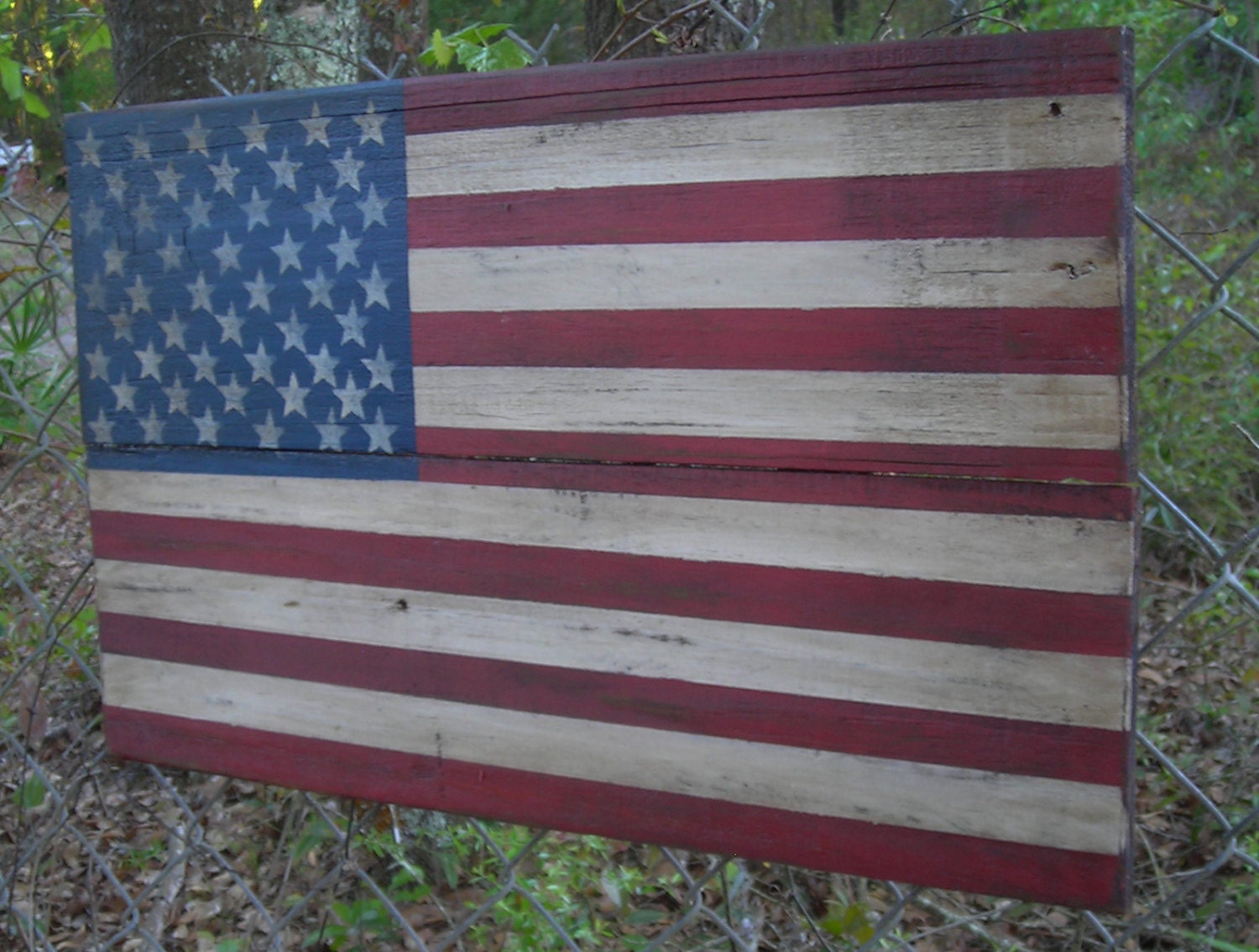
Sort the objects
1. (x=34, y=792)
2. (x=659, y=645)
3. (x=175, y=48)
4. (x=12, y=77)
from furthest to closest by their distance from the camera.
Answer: (x=12, y=77), (x=175, y=48), (x=34, y=792), (x=659, y=645)

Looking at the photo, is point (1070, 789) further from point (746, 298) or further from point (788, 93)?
point (788, 93)

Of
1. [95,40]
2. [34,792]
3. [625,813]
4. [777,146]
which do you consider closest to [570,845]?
[625,813]

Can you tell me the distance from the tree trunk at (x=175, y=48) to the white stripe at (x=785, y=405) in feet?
4.51

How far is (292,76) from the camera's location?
2.29m

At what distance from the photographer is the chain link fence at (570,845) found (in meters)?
1.66

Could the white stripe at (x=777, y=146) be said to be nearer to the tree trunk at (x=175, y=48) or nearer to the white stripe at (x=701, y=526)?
the white stripe at (x=701, y=526)

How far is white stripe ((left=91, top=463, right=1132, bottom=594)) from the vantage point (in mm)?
1045

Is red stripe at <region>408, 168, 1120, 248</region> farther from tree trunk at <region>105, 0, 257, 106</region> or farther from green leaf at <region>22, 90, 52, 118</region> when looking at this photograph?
green leaf at <region>22, 90, 52, 118</region>

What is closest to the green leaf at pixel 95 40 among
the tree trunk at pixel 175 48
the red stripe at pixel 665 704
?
the tree trunk at pixel 175 48

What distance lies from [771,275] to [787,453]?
0.19 metres

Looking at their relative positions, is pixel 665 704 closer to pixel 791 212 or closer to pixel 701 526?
pixel 701 526

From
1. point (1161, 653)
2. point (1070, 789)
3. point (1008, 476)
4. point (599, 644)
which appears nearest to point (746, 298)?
point (1008, 476)

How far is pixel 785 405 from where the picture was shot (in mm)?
1119

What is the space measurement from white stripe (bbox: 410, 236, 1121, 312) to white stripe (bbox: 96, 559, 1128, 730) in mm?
363
